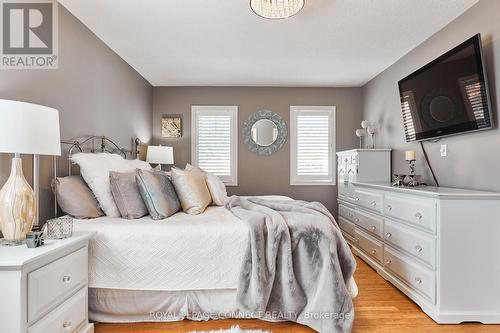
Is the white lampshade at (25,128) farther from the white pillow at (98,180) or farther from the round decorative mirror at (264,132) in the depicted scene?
the round decorative mirror at (264,132)

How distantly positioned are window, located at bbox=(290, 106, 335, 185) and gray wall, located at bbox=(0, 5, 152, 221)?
102 inches

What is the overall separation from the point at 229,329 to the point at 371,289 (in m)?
1.47

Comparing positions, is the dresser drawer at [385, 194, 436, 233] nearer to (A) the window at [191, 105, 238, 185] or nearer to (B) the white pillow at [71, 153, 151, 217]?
(B) the white pillow at [71, 153, 151, 217]

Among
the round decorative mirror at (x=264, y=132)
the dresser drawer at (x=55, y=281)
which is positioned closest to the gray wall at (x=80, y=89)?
the dresser drawer at (x=55, y=281)

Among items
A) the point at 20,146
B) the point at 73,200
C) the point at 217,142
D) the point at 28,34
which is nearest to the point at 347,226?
the point at 217,142

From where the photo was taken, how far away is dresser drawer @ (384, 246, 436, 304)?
2205mm

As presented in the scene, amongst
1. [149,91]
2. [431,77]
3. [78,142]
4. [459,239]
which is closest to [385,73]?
[431,77]

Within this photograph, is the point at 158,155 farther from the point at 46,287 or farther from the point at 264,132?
the point at 46,287

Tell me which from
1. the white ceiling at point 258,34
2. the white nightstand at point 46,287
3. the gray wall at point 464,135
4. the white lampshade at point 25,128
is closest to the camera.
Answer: the white nightstand at point 46,287

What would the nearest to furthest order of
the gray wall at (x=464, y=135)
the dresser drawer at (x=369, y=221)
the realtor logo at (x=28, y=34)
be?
the realtor logo at (x=28, y=34) → the gray wall at (x=464, y=135) → the dresser drawer at (x=369, y=221)

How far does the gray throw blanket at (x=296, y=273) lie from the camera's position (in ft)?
6.32

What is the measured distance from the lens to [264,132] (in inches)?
192

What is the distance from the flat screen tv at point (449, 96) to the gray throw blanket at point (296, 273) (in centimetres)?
157

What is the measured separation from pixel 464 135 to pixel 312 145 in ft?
8.21
